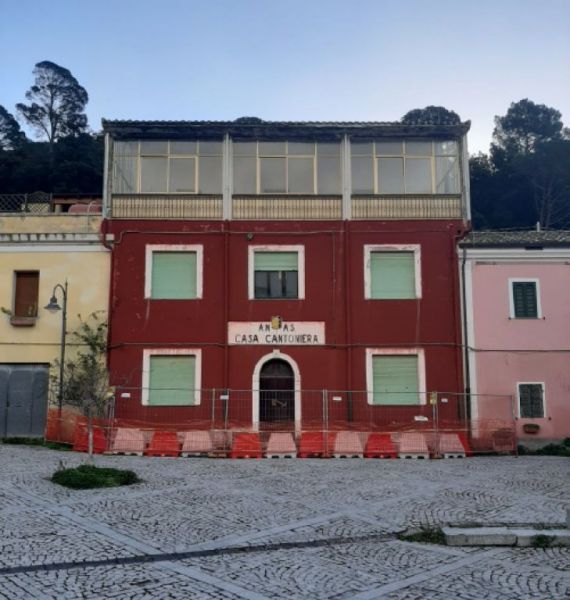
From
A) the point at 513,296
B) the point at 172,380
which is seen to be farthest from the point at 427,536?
the point at 513,296

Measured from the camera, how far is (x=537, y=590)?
19.8 ft

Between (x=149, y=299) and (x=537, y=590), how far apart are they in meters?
15.4

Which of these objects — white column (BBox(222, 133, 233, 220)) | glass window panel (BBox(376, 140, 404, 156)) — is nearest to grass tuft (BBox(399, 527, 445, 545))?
white column (BBox(222, 133, 233, 220))

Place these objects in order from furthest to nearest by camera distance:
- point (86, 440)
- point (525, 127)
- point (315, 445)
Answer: point (525, 127) < point (86, 440) < point (315, 445)

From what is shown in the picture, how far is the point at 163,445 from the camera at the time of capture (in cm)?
1638

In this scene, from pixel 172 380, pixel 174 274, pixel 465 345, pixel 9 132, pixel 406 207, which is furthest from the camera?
pixel 9 132

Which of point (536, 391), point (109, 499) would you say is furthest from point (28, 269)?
point (536, 391)

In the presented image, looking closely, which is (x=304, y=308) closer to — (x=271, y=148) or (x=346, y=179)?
(x=346, y=179)

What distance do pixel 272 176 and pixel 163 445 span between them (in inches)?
369

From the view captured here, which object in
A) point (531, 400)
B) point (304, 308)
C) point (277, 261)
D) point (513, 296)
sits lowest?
point (531, 400)

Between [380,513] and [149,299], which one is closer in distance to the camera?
[380,513]

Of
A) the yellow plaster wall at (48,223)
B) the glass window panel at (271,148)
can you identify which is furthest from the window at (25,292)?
the glass window panel at (271,148)

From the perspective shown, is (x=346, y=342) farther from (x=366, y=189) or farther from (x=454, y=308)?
(x=366, y=189)

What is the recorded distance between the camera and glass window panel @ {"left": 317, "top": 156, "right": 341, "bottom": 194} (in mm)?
20359
